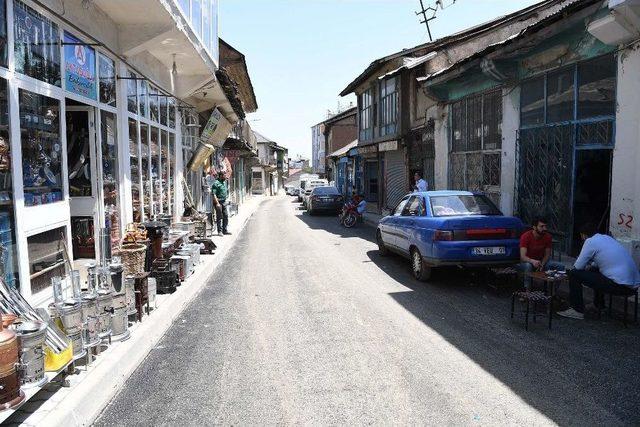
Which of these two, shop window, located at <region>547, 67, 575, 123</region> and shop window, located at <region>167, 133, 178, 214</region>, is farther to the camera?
shop window, located at <region>167, 133, 178, 214</region>

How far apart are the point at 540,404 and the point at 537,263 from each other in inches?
142

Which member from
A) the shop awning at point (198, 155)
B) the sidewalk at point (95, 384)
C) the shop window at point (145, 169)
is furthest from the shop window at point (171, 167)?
the sidewalk at point (95, 384)

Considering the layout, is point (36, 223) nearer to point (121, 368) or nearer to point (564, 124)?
point (121, 368)

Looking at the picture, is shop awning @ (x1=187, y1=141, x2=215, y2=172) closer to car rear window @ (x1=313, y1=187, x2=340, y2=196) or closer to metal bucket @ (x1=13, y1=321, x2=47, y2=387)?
Result: car rear window @ (x1=313, y1=187, x2=340, y2=196)

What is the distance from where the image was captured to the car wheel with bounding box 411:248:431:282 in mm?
8578

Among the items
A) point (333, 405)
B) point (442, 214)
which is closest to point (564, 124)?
point (442, 214)

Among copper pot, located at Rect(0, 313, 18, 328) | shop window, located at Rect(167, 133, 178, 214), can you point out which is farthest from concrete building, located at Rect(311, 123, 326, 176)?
copper pot, located at Rect(0, 313, 18, 328)

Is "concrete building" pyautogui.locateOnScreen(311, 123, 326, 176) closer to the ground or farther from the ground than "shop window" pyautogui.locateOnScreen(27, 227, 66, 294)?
farther from the ground

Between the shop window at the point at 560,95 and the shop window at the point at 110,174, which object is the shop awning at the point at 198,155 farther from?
the shop window at the point at 560,95

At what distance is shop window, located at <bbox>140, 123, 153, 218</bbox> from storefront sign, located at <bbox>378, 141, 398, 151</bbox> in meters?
11.4

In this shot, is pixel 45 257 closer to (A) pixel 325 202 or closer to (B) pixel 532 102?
(B) pixel 532 102

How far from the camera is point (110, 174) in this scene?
8797mm

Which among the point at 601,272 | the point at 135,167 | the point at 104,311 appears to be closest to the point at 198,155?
the point at 135,167

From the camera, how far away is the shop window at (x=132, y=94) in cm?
969
